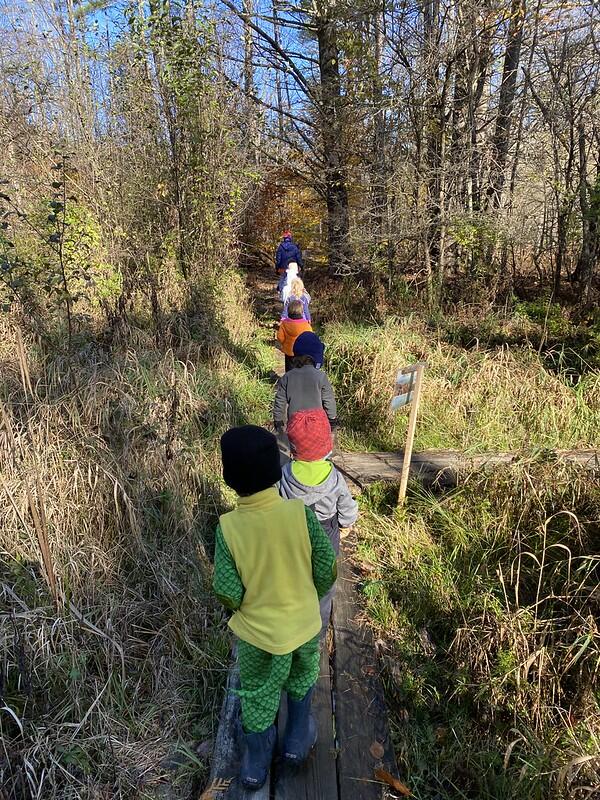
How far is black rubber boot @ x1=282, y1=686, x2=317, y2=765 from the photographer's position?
2088 millimetres

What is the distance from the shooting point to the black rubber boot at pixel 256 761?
1991mm

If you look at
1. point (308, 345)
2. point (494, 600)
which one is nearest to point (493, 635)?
point (494, 600)

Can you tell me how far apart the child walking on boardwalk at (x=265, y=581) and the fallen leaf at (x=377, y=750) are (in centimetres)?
35

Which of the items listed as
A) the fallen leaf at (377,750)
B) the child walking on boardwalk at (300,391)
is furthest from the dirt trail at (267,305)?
the fallen leaf at (377,750)

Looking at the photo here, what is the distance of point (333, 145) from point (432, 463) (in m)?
8.33

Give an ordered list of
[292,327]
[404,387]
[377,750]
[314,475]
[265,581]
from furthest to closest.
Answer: [292,327] < [404,387] < [314,475] < [377,750] < [265,581]

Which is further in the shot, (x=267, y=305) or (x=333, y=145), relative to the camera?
(x=267, y=305)

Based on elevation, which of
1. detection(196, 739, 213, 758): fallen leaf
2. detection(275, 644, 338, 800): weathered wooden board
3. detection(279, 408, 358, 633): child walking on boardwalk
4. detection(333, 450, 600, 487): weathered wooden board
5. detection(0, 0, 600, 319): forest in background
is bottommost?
detection(196, 739, 213, 758): fallen leaf

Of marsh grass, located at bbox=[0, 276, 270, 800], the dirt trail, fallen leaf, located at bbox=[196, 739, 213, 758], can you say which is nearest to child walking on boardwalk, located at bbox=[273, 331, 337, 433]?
marsh grass, located at bbox=[0, 276, 270, 800]

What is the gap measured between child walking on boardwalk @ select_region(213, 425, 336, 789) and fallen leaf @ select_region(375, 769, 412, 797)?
1.16 feet

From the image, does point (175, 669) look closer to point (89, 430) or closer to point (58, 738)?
point (58, 738)

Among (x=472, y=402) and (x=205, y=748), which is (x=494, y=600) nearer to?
(x=205, y=748)

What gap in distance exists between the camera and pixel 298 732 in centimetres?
212

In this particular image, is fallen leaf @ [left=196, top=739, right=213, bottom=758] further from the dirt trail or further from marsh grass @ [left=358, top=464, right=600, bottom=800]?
the dirt trail
